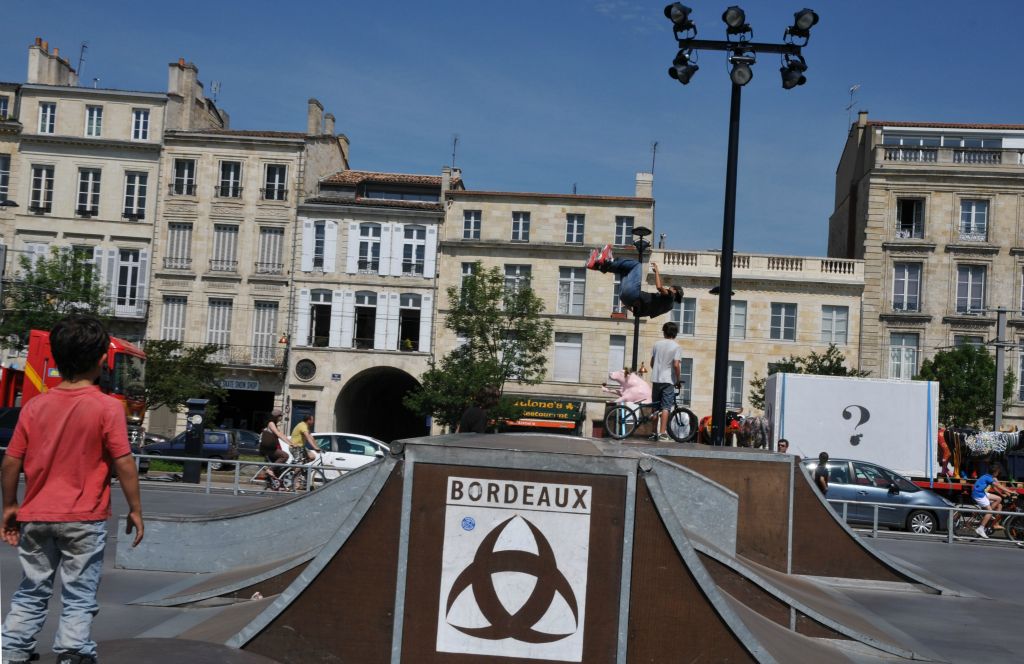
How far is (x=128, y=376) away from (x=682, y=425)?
2193 cm

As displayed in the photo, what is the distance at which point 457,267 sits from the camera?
149 ft

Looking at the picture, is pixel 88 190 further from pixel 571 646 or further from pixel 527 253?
pixel 571 646

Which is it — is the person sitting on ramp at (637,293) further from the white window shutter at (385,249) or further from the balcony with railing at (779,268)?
the white window shutter at (385,249)

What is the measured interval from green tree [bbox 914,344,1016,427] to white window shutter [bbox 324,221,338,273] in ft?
82.1

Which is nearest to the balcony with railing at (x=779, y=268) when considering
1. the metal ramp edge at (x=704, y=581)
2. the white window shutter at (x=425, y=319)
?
the white window shutter at (x=425, y=319)

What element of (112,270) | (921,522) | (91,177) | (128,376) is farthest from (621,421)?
(91,177)

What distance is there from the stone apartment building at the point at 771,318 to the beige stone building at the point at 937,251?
1029 mm

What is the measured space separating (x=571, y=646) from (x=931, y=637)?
442cm

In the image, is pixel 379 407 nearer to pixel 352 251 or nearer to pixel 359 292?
pixel 359 292

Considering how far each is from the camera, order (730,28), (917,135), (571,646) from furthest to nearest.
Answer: (917,135), (730,28), (571,646)

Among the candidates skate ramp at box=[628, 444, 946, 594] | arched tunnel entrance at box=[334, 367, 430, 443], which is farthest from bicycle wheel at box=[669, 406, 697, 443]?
arched tunnel entrance at box=[334, 367, 430, 443]

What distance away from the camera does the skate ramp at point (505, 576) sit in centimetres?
529

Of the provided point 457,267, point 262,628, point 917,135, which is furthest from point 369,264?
point 262,628

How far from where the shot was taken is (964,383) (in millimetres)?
39906
